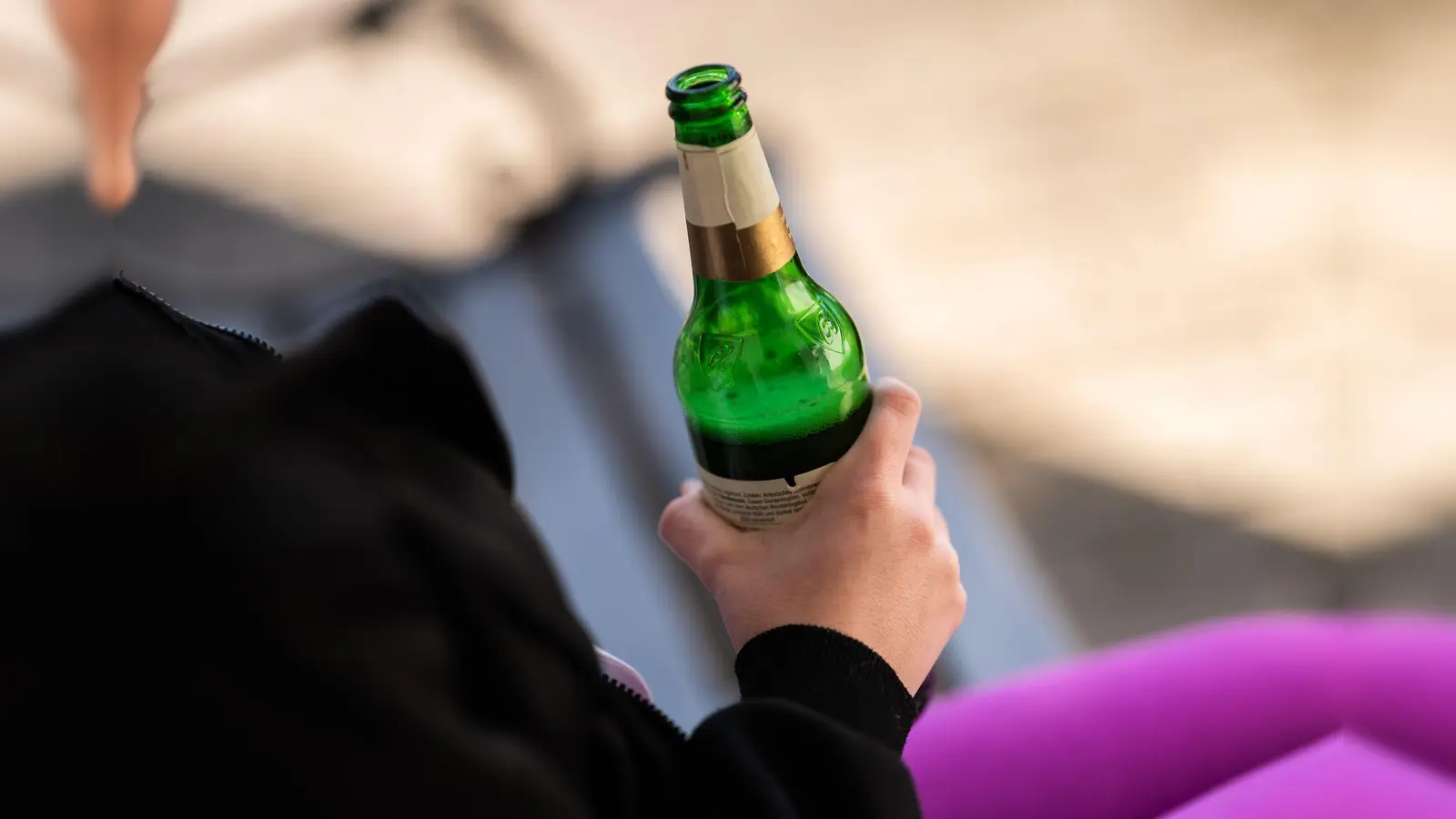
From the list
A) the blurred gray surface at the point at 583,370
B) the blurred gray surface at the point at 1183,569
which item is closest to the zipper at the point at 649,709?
the blurred gray surface at the point at 583,370

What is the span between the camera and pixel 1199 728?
31.0 inches

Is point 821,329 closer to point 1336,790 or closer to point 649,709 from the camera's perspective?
point 649,709

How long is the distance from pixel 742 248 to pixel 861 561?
0.55 feet

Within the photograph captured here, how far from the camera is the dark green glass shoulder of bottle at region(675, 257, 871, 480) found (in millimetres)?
626

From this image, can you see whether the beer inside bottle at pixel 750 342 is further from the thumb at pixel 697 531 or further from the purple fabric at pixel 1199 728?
the purple fabric at pixel 1199 728

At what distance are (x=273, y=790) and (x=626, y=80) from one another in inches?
85.9

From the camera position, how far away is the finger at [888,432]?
0.61 metres

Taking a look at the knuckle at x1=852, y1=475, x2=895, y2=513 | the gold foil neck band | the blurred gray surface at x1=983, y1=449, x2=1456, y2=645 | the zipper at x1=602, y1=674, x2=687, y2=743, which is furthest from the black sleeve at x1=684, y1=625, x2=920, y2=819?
the blurred gray surface at x1=983, y1=449, x2=1456, y2=645

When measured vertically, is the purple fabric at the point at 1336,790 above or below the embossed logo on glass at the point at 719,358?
below

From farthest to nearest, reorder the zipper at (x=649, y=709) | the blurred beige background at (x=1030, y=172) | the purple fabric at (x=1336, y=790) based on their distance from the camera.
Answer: the blurred beige background at (x=1030, y=172) < the purple fabric at (x=1336, y=790) < the zipper at (x=649, y=709)

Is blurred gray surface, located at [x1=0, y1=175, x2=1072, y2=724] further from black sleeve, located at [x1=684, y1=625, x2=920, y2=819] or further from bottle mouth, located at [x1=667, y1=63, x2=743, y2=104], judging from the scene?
black sleeve, located at [x1=684, y1=625, x2=920, y2=819]

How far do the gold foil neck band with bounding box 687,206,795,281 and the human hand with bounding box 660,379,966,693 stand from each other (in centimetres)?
10

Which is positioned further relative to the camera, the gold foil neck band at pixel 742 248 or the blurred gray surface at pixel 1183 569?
the blurred gray surface at pixel 1183 569

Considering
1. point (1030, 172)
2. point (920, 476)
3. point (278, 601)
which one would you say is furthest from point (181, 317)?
point (1030, 172)
